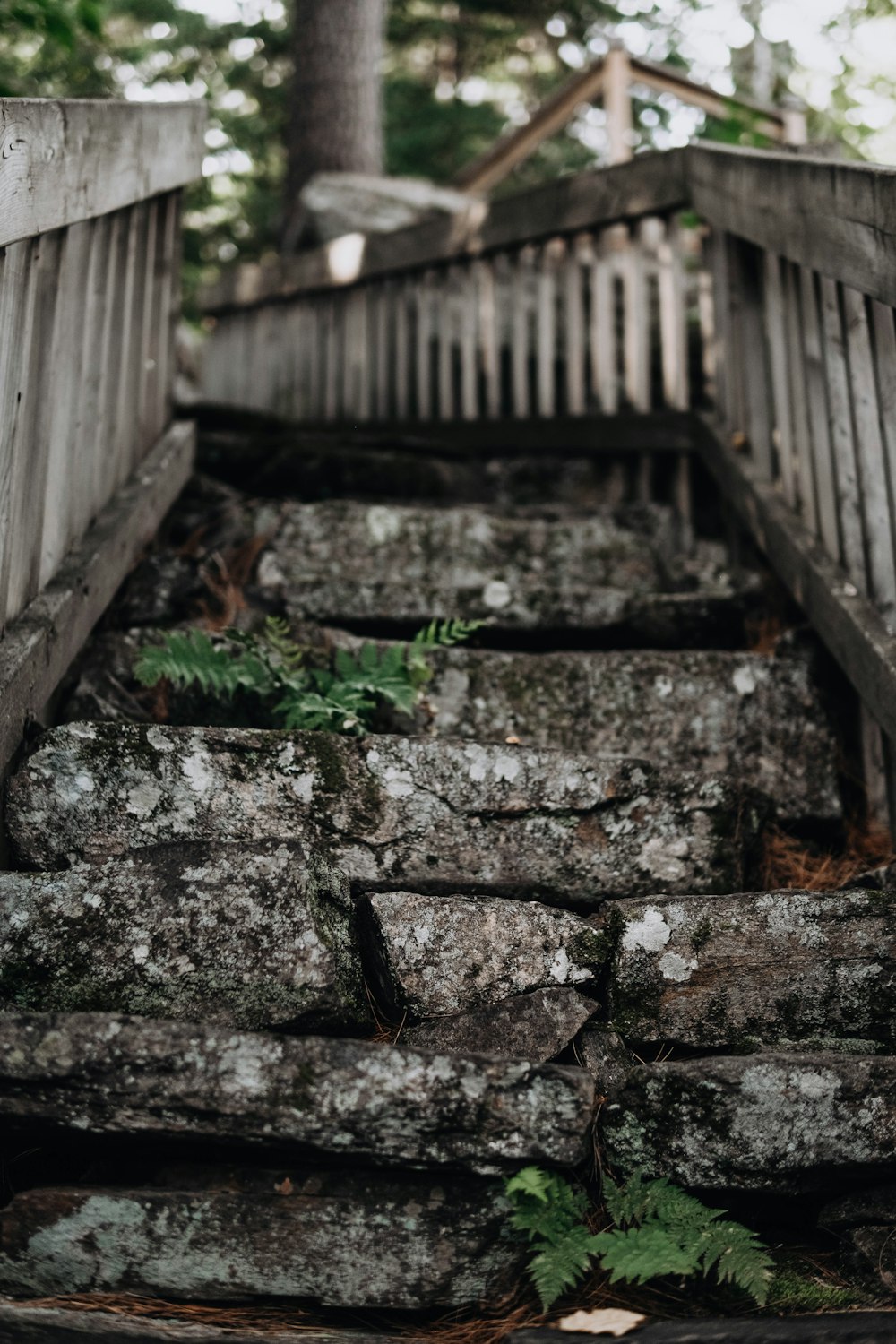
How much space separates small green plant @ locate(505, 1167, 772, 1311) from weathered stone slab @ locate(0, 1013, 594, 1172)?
0.26ft

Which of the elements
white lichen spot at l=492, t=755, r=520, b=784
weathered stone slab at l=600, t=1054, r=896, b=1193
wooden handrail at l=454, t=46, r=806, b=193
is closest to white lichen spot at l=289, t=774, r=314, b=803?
white lichen spot at l=492, t=755, r=520, b=784

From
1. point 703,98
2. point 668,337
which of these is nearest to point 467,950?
point 668,337

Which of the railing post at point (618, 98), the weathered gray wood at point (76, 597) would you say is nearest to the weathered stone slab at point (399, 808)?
the weathered gray wood at point (76, 597)

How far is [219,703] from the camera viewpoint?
10.0 ft

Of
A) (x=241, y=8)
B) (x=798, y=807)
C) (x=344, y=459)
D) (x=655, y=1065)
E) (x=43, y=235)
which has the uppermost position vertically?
(x=241, y=8)

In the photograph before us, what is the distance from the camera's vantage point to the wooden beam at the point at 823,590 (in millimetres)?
2820

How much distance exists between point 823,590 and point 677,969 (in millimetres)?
1432

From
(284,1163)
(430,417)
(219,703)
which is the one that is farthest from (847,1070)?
(430,417)

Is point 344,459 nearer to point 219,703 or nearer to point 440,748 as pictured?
point 219,703

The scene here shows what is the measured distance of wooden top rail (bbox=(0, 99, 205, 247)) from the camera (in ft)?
7.72

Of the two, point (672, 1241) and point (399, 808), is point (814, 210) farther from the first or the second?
point (672, 1241)

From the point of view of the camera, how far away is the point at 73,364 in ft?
9.86

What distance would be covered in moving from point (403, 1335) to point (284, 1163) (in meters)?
0.36

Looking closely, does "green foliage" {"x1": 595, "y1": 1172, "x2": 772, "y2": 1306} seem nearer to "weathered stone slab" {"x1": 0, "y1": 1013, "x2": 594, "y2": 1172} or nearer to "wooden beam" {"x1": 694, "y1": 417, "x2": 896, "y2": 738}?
"weathered stone slab" {"x1": 0, "y1": 1013, "x2": 594, "y2": 1172}
